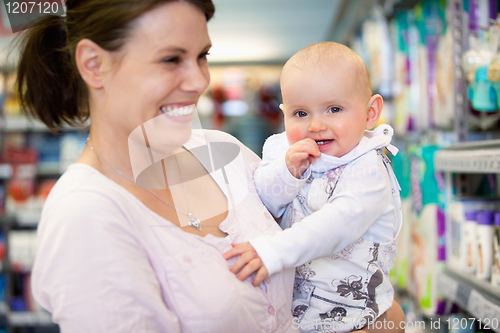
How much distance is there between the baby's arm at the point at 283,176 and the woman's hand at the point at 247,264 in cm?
25

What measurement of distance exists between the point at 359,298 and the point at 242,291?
1.25 feet

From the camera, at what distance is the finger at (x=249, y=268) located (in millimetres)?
951

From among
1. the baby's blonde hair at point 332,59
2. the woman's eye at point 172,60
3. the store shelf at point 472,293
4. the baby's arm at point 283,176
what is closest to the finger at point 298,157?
the baby's arm at point 283,176

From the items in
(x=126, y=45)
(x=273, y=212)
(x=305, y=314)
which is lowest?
(x=305, y=314)

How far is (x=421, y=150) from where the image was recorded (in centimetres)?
213

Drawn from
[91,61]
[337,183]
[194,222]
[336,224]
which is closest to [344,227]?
[336,224]

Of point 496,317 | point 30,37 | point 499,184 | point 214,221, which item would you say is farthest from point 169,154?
point 499,184

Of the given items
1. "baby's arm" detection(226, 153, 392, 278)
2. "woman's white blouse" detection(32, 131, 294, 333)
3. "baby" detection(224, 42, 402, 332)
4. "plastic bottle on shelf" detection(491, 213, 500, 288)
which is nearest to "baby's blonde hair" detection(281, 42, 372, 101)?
"baby" detection(224, 42, 402, 332)

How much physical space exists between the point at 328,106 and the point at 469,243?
37.1 inches

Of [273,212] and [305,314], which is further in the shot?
[273,212]

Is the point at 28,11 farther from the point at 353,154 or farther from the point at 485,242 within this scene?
the point at 485,242

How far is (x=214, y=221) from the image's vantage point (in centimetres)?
108

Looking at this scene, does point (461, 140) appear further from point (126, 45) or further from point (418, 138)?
point (126, 45)

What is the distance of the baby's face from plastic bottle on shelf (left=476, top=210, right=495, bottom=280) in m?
0.70
